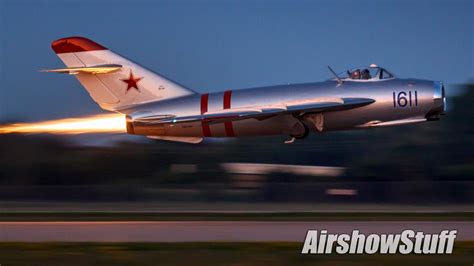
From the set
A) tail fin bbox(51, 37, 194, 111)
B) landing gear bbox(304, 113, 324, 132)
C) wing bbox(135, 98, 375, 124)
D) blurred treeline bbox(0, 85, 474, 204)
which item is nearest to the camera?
wing bbox(135, 98, 375, 124)

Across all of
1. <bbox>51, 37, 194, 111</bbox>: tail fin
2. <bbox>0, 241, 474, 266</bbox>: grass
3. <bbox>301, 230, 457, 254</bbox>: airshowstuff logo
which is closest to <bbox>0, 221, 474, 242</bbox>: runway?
<bbox>301, 230, 457, 254</bbox>: airshowstuff logo

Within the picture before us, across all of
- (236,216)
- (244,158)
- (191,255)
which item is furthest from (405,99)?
(244,158)

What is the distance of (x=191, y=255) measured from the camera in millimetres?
13672

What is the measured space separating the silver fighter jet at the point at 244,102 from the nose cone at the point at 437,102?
0.9 inches

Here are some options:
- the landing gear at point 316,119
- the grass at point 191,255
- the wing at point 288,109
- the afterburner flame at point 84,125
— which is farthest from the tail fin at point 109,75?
the grass at point 191,255

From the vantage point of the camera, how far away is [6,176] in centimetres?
3578

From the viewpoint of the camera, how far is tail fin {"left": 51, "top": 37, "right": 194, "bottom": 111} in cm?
2075

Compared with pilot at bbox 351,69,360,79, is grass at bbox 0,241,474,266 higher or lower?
lower

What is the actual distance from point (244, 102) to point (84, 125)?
20.0 ft

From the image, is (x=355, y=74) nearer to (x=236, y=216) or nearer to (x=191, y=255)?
(x=236, y=216)

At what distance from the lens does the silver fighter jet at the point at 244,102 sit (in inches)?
757

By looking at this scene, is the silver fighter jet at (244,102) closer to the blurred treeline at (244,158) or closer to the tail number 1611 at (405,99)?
the tail number 1611 at (405,99)

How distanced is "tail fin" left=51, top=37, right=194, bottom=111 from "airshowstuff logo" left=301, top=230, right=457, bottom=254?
23.1 ft

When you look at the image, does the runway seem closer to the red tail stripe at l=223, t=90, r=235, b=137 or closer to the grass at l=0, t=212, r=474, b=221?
the grass at l=0, t=212, r=474, b=221
